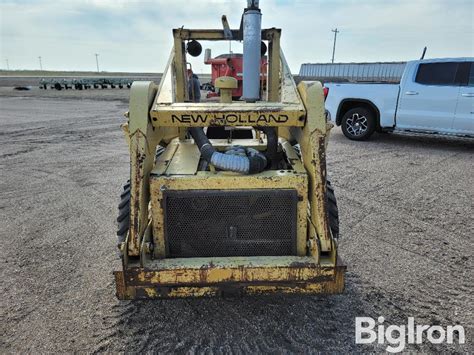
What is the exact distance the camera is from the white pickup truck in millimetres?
7992

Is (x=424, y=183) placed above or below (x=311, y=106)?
below

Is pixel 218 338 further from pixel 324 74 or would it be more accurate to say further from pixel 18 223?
pixel 324 74

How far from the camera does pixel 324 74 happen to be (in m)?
21.9

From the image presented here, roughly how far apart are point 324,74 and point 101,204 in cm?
1901

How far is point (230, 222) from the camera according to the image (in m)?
2.96

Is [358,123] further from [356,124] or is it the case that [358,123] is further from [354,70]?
[354,70]

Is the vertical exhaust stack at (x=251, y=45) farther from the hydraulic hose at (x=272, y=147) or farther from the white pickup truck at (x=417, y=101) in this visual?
the white pickup truck at (x=417, y=101)

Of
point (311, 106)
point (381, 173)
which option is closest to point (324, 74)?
point (381, 173)

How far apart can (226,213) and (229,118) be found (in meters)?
0.71

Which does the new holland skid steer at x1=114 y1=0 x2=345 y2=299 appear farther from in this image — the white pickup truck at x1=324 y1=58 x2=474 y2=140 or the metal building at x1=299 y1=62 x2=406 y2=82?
the metal building at x1=299 y1=62 x2=406 y2=82

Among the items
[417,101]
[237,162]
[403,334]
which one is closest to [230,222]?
[237,162]

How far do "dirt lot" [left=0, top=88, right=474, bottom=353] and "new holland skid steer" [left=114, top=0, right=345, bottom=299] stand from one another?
13.9 inches

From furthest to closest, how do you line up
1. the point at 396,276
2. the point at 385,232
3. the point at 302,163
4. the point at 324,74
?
the point at 324,74, the point at 385,232, the point at 396,276, the point at 302,163

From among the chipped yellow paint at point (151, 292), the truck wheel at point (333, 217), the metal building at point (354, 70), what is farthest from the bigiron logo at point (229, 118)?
the metal building at point (354, 70)
